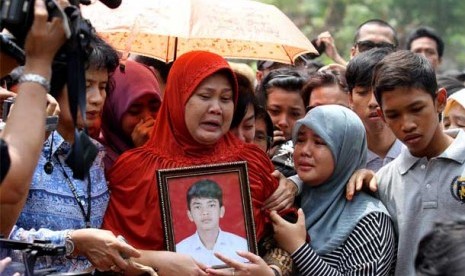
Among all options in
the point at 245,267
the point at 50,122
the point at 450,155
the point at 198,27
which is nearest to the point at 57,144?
the point at 50,122

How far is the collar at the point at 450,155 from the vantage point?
4.80 m

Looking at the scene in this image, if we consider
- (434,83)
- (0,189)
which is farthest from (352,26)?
(0,189)

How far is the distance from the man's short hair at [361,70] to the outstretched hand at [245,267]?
1595 mm

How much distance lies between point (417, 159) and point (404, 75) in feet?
1.26

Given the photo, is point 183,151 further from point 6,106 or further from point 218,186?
point 6,106

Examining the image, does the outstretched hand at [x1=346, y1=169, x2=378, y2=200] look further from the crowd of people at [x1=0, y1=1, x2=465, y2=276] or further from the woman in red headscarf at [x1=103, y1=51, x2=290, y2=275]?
the woman in red headscarf at [x1=103, y1=51, x2=290, y2=275]

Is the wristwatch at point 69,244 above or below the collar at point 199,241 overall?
below

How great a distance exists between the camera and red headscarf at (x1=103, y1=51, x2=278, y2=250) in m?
4.67

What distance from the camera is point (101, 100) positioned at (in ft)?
15.9

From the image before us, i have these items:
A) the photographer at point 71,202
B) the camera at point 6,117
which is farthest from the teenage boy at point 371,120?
the camera at point 6,117

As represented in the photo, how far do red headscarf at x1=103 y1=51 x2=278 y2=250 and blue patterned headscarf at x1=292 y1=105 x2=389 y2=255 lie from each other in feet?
0.75

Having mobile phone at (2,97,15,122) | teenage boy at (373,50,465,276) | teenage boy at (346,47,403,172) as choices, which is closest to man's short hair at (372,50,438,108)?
teenage boy at (373,50,465,276)

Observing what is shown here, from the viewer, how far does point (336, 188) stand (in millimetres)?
5008

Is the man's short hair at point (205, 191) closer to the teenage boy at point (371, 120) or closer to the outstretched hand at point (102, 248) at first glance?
the outstretched hand at point (102, 248)
